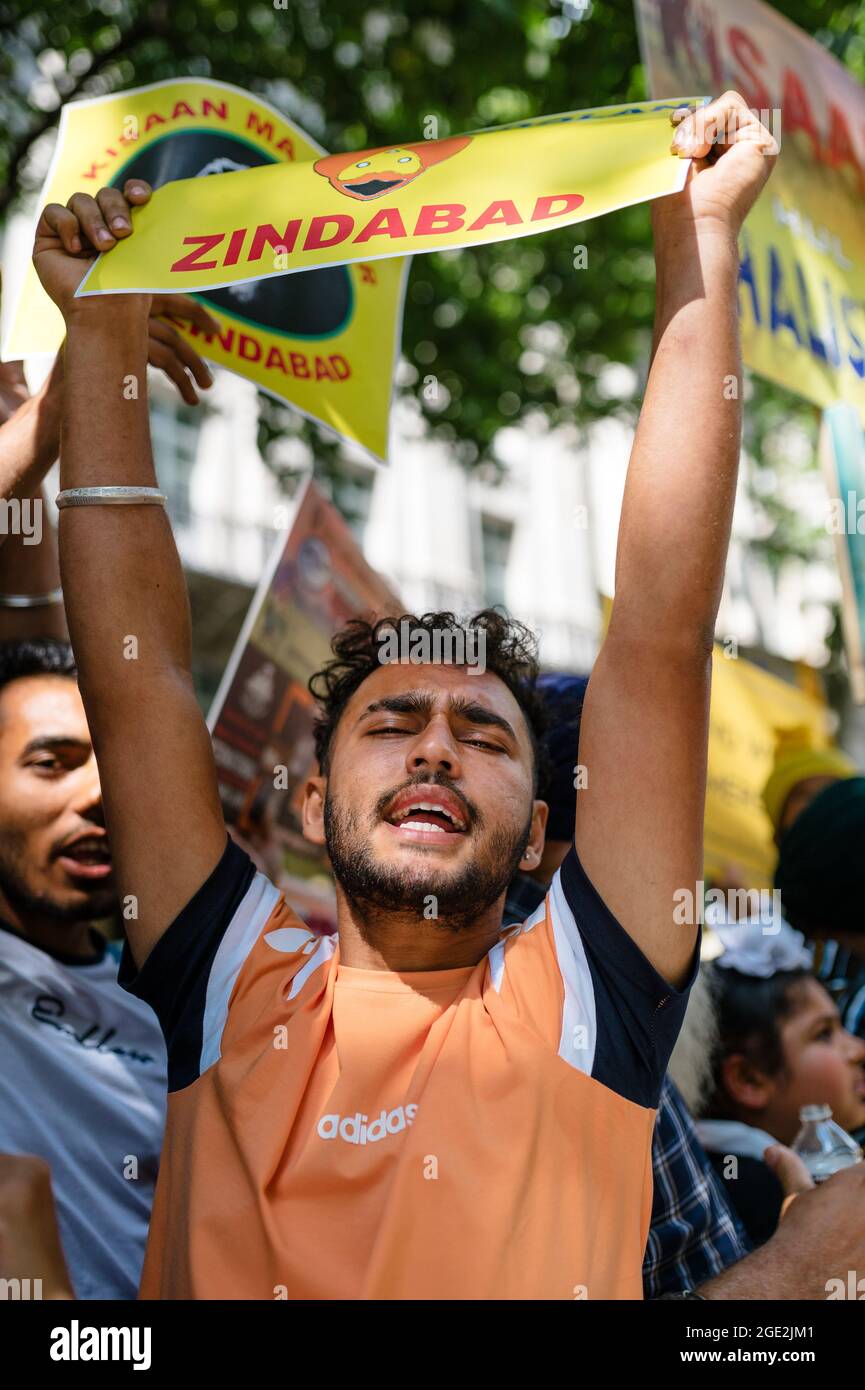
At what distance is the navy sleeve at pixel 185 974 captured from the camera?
2.13 m

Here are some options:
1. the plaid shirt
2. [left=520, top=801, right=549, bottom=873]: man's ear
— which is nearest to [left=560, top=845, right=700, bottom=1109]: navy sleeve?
[left=520, top=801, right=549, bottom=873]: man's ear

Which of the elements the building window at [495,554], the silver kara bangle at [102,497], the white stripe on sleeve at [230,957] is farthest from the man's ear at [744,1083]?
the building window at [495,554]

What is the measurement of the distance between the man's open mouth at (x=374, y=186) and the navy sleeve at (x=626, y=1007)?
1155mm

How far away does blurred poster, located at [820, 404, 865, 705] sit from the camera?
12.1 feet

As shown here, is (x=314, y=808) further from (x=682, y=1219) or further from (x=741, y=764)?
(x=741, y=764)

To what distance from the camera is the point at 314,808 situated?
252 centimetres

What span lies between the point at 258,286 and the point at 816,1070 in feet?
7.12

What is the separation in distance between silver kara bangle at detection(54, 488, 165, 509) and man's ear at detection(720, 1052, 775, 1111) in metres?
1.88

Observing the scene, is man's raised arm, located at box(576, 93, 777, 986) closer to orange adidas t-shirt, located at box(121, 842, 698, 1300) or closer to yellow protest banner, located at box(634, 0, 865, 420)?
orange adidas t-shirt, located at box(121, 842, 698, 1300)

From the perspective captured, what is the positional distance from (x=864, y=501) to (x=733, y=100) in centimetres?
178

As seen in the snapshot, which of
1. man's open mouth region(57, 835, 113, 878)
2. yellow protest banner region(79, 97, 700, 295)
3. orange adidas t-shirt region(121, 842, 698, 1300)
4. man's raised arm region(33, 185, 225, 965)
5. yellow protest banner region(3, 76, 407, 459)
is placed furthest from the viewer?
yellow protest banner region(3, 76, 407, 459)
